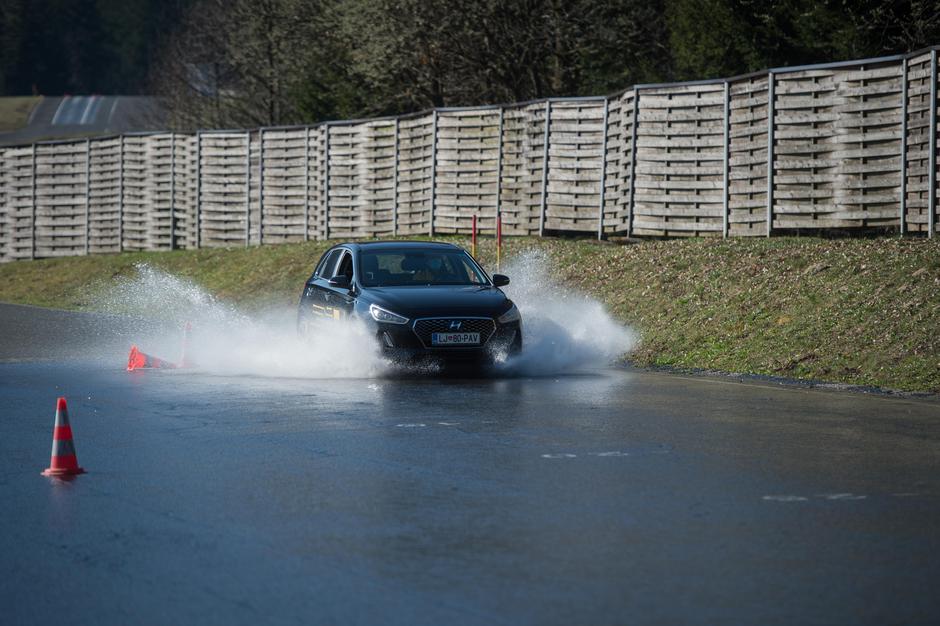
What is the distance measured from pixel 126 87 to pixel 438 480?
6520 inches

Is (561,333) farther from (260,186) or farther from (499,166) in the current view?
(260,186)

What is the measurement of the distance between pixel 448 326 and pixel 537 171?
13.8m

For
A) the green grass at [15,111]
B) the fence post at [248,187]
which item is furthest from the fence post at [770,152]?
the green grass at [15,111]

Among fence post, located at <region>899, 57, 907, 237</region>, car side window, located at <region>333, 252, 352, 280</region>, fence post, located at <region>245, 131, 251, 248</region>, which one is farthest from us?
fence post, located at <region>245, 131, 251, 248</region>

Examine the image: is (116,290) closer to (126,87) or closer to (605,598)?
(605,598)

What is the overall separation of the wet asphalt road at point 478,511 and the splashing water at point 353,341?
269 cm

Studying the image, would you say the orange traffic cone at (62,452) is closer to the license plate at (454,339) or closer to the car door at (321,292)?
the license plate at (454,339)

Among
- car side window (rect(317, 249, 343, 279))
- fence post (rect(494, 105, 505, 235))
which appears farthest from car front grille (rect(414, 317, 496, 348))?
fence post (rect(494, 105, 505, 235))

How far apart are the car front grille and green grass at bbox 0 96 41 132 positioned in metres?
94.1

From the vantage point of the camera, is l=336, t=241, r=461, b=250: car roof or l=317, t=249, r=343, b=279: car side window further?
l=317, t=249, r=343, b=279: car side window

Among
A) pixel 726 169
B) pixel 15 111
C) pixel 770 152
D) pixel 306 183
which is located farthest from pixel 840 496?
pixel 15 111

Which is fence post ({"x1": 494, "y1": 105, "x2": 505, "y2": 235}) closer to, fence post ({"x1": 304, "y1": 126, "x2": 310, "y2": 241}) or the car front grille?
fence post ({"x1": 304, "y1": 126, "x2": 310, "y2": 241})

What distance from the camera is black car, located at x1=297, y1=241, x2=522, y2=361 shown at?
651 inches

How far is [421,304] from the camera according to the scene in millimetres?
16734
